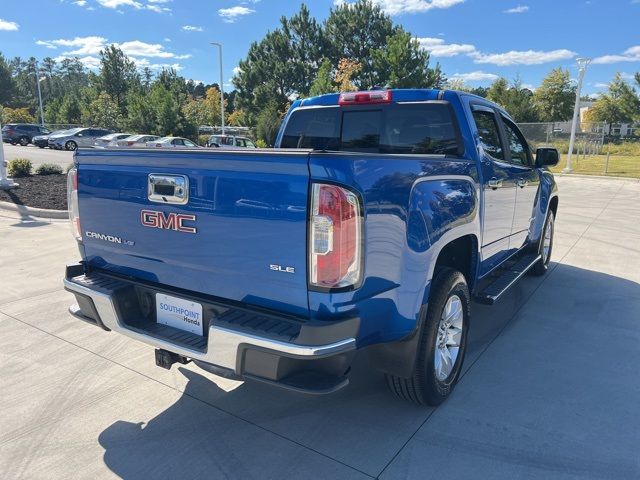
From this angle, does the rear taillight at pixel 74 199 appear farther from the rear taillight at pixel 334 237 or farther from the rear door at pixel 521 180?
the rear door at pixel 521 180

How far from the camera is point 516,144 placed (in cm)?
494

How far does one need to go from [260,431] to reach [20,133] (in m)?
45.2

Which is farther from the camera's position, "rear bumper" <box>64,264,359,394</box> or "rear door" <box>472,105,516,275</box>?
"rear door" <box>472,105,516,275</box>

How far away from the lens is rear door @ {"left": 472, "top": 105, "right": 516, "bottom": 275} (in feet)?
12.3

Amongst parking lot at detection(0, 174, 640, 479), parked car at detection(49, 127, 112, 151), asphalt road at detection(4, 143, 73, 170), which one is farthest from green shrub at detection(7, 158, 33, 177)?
parked car at detection(49, 127, 112, 151)

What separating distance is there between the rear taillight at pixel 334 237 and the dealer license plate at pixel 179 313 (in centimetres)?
78

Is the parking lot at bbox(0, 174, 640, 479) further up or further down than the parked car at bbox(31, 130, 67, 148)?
further down

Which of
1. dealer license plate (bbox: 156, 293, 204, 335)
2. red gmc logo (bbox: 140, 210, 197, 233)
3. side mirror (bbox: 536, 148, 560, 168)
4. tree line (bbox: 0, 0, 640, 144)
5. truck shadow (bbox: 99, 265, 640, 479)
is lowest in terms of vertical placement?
truck shadow (bbox: 99, 265, 640, 479)

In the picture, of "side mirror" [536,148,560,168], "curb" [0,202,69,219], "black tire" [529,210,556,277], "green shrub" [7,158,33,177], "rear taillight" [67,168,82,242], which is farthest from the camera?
"green shrub" [7,158,33,177]

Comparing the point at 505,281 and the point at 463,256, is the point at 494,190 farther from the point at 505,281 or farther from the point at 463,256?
the point at 505,281

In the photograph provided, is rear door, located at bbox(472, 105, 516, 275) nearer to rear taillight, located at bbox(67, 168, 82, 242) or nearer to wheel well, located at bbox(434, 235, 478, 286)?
wheel well, located at bbox(434, 235, 478, 286)

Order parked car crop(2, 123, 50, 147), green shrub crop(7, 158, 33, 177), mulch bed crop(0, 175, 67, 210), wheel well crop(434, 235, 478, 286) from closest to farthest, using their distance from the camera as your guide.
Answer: wheel well crop(434, 235, 478, 286)
mulch bed crop(0, 175, 67, 210)
green shrub crop(7, 158, 33, 177)
parked car crop(2, 123, 50, 147)

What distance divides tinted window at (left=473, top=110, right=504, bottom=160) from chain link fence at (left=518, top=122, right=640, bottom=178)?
1954 centimetres

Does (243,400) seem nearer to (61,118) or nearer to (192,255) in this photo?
(192,255)
